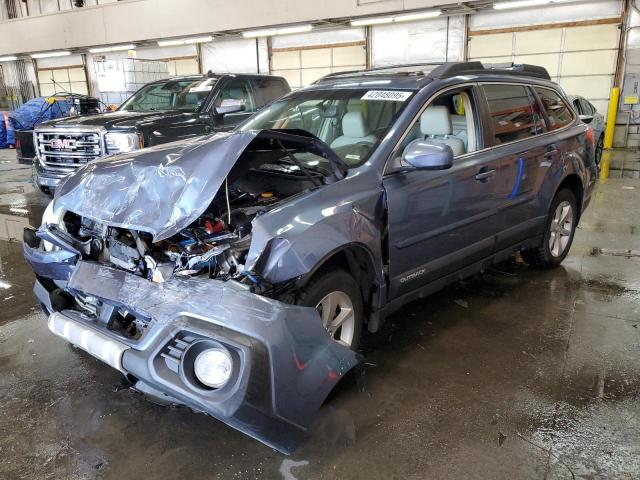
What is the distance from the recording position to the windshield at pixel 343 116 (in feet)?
10.2

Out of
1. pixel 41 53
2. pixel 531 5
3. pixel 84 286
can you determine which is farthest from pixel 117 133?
pixel 41 53

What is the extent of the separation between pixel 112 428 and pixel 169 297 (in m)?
0.84

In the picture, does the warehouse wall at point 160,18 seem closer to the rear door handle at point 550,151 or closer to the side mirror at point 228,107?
the side mirror at point 228,107

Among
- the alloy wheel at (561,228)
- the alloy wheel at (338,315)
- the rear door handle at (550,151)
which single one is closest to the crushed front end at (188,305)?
the alloy wheel at (338,315)

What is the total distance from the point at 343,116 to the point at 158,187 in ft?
4.65

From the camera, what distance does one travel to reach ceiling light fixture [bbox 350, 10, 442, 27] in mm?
14850

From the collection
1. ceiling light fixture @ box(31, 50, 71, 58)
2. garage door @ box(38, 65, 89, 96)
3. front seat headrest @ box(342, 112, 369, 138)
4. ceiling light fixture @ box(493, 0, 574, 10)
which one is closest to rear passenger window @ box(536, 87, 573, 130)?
front seat headrest @ box(342, 112, 369, 138)

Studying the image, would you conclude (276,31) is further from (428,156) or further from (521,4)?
(428,156)

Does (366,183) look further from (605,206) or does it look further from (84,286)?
(605,206)

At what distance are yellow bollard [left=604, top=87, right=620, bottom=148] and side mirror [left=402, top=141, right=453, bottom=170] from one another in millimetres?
13266

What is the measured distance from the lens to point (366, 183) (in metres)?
2.78

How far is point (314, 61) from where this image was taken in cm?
1750

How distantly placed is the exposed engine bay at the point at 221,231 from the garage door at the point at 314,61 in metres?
14.3

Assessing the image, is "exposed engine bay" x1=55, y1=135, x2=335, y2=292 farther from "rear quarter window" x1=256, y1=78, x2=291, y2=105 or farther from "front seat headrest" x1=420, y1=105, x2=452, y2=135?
"rear quarter window" x1=256, y1=78, x2=291, y2=105
